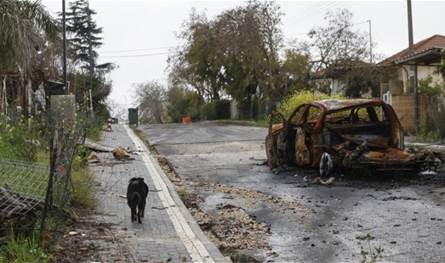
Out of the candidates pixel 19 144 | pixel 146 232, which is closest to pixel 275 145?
pixel 19 144

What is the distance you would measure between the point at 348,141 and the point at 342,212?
3.88 metres

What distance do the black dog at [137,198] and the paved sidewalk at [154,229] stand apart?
0.40 feet

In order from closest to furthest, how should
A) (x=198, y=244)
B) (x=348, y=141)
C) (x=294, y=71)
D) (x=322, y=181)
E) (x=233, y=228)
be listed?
(x=198, y=244) < (x=233, y=228) < (x=322, y=181) < (x=348, y=141) < (x=294, y=71)

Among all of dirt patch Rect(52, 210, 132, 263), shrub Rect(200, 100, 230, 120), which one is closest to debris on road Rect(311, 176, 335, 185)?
dirt patch Rect(52, 210, 132, 263)

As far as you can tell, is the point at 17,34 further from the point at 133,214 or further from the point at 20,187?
the point at 20,187

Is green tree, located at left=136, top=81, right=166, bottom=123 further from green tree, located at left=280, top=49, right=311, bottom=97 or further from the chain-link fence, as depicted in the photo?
the chain-link fence

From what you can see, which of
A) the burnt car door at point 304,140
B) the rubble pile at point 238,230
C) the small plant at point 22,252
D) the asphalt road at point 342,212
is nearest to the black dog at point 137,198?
the rubble pile at point 238,230

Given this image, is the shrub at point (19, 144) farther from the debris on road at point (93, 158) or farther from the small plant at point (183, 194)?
the debris on road at point (93, 158)

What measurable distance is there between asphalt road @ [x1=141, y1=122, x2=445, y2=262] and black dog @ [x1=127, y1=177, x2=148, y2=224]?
1.72 metres

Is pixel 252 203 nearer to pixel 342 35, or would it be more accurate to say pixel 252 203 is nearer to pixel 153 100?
pixel 342 35

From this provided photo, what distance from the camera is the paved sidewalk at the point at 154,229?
672 centimetres

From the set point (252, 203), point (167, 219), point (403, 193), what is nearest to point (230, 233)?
point (167, 219)

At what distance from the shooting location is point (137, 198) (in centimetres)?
841

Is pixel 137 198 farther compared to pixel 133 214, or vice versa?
pixel 133 214
